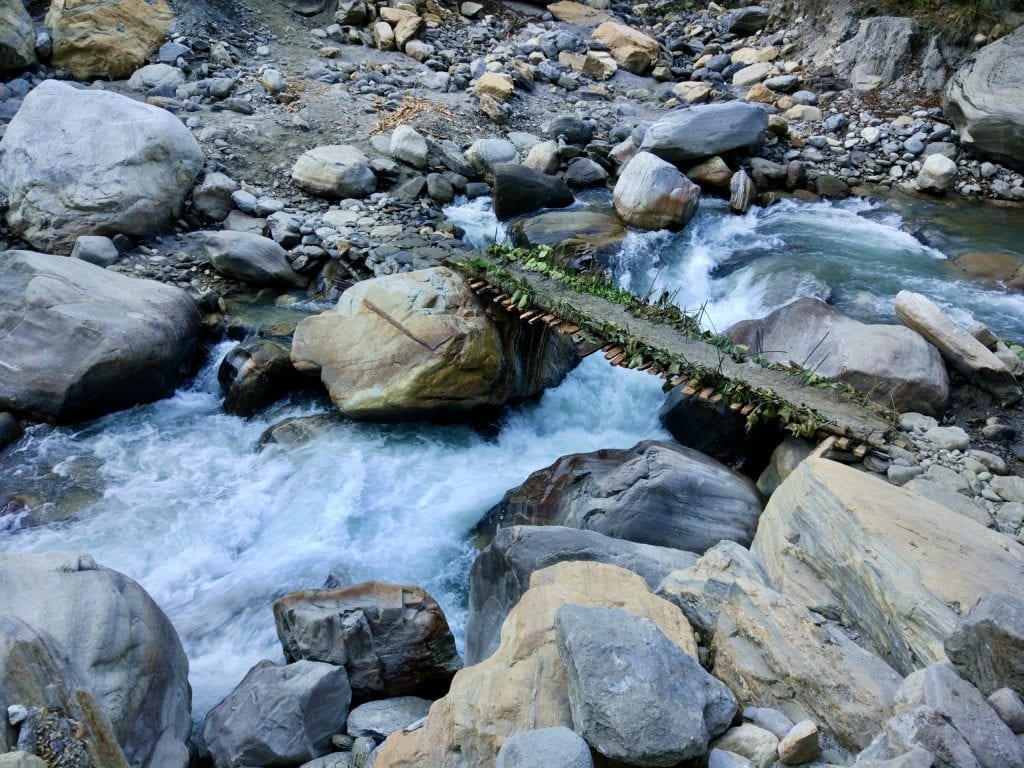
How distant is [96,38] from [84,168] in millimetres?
4986

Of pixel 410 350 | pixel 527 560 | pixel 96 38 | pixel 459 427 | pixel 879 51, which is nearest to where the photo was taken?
pixel 527 560

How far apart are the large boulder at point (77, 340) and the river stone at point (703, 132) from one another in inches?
310

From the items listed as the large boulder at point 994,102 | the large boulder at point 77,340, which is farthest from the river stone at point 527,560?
the large boulder at point 994,102

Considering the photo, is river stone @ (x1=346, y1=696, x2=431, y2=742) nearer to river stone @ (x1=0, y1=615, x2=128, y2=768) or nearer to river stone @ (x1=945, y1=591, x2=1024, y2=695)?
river stone @ (x1=0, y1=615, x2=128, y2=768)

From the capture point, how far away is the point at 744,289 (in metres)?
10.7

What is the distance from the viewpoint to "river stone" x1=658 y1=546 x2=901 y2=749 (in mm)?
3717

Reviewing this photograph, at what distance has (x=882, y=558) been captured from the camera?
15.4ft

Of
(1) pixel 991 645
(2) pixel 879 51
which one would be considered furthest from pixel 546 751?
(2) pixel 879 51

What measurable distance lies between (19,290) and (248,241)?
2.64 meters

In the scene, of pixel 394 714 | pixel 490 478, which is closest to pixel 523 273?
pixel 490 478

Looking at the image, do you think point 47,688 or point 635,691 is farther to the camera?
point 47,688

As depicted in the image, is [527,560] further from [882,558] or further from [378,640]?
[882,558]

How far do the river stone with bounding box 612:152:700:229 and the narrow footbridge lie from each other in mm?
3192

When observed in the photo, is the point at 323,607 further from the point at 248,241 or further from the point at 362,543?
the point at 248,241
